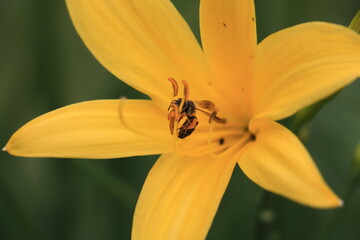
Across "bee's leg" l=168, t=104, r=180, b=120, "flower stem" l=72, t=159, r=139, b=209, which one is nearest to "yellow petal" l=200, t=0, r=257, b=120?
"bee's leg" l=168, t=104, r=180, b=120

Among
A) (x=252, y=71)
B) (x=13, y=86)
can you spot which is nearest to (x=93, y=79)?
(x=13, y=86)

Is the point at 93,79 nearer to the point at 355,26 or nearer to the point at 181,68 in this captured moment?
the point at 181,68

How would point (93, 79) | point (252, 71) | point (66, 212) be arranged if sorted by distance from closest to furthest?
point (252, 71) < point (66, 212) < point (93, 79)

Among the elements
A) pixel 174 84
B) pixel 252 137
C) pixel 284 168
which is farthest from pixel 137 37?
pixel 284 168

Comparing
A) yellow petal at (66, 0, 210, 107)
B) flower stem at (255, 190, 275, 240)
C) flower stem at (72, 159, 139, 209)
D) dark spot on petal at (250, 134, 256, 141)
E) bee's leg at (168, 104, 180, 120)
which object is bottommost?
flower stem at (255, 190, 275, 240)

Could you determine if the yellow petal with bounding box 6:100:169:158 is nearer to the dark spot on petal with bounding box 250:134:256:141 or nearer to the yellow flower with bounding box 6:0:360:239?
the yellow flower with bounding box 6:0:360:239
